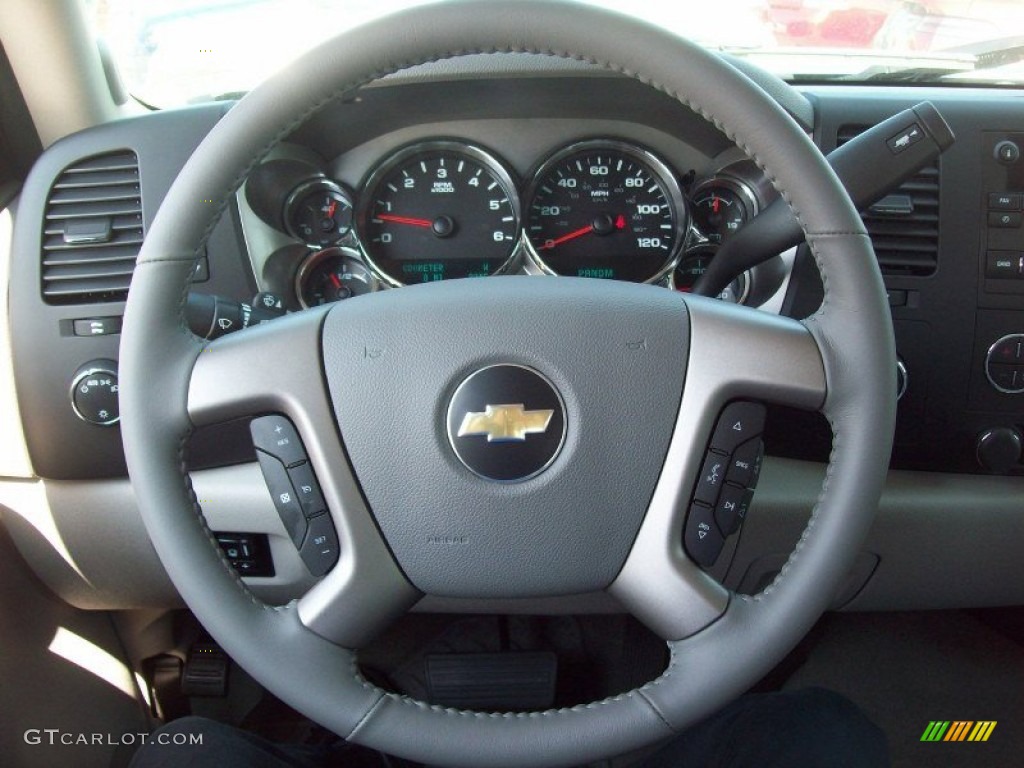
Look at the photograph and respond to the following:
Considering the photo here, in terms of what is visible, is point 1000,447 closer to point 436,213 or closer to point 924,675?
point 924,675

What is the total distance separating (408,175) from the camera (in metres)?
1.57

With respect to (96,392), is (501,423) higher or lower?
higher

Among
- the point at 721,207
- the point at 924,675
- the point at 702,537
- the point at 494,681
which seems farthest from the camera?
the point at 924,675

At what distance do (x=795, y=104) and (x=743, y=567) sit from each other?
72cm

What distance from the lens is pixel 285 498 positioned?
0.94 metres

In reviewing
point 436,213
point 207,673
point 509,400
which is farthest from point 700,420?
point 207,673

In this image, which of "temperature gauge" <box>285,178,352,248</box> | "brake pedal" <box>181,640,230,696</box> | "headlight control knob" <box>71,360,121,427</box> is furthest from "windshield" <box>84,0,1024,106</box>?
"brake pedal" <box>181,640,230,696</box>

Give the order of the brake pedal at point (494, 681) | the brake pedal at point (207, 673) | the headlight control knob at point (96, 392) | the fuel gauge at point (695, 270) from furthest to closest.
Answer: the brake pedal at point (207, 673), the brake pedal at point (494, 681), the fuel gauge at point (695, 270), the headlight control knob at point (96, 392)

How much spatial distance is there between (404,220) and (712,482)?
33.7 inches

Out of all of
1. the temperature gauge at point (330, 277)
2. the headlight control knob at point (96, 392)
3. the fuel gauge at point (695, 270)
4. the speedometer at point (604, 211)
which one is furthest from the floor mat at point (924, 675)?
the headlight control knob at point (96, 392)

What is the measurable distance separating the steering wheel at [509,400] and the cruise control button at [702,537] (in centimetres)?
2

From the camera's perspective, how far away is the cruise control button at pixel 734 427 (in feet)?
3.03

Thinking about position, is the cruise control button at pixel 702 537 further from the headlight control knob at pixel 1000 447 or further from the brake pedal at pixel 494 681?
the brake pedal at pixel 494 681

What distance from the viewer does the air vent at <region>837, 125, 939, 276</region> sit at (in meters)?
1.39
